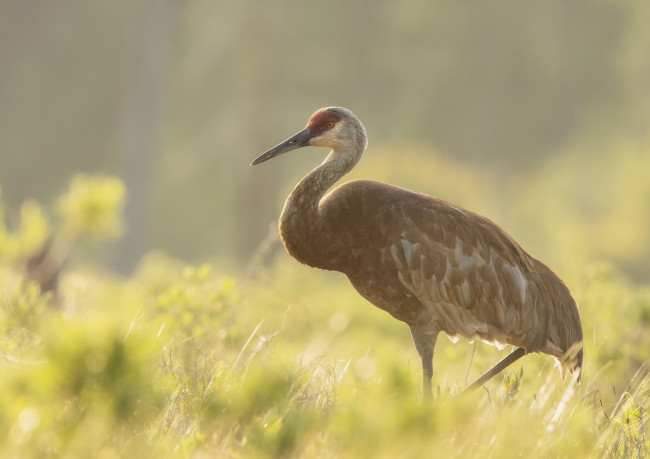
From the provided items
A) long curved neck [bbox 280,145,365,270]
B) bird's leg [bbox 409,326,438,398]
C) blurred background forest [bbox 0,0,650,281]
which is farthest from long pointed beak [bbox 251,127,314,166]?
blurred background forest [bbox 0,0,650,281]

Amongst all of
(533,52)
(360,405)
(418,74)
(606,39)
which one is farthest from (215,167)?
(360,405)

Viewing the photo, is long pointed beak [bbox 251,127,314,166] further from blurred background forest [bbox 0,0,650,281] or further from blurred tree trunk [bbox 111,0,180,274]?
blurred tree trunk [bbox 111,0,180,274]

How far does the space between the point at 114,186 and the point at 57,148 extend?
68.5 feet

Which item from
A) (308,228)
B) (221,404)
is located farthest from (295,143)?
(221,404)

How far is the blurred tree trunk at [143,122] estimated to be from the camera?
19.4 meters

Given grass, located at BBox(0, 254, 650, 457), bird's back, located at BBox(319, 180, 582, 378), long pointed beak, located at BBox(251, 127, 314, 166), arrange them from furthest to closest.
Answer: long pointed beak, located at BBox(251, 127, 314, 166) → bird's back, located at BBox(319, 180, 582, 378) → grass, located at BBox(0, 254, 650, 457)

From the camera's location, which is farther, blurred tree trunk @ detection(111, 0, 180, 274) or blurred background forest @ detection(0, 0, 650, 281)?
blurred background forest @ detection(0, 0, 650, 281)

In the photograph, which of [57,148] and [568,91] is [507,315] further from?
[57,148]

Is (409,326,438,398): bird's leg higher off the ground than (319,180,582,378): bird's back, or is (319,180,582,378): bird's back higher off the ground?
(319,180,582,378): bird's back

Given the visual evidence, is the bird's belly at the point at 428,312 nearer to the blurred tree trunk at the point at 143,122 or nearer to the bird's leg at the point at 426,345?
the bird's leg at the point at 426,345

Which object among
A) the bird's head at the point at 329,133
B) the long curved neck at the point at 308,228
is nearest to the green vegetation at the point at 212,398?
the long curved neck at the point at 308,228

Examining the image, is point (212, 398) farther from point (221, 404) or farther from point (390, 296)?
point (390, 296)

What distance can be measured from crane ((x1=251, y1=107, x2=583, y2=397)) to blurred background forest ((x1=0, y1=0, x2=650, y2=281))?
13380 mm

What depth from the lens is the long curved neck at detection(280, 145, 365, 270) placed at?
15.4 ft
